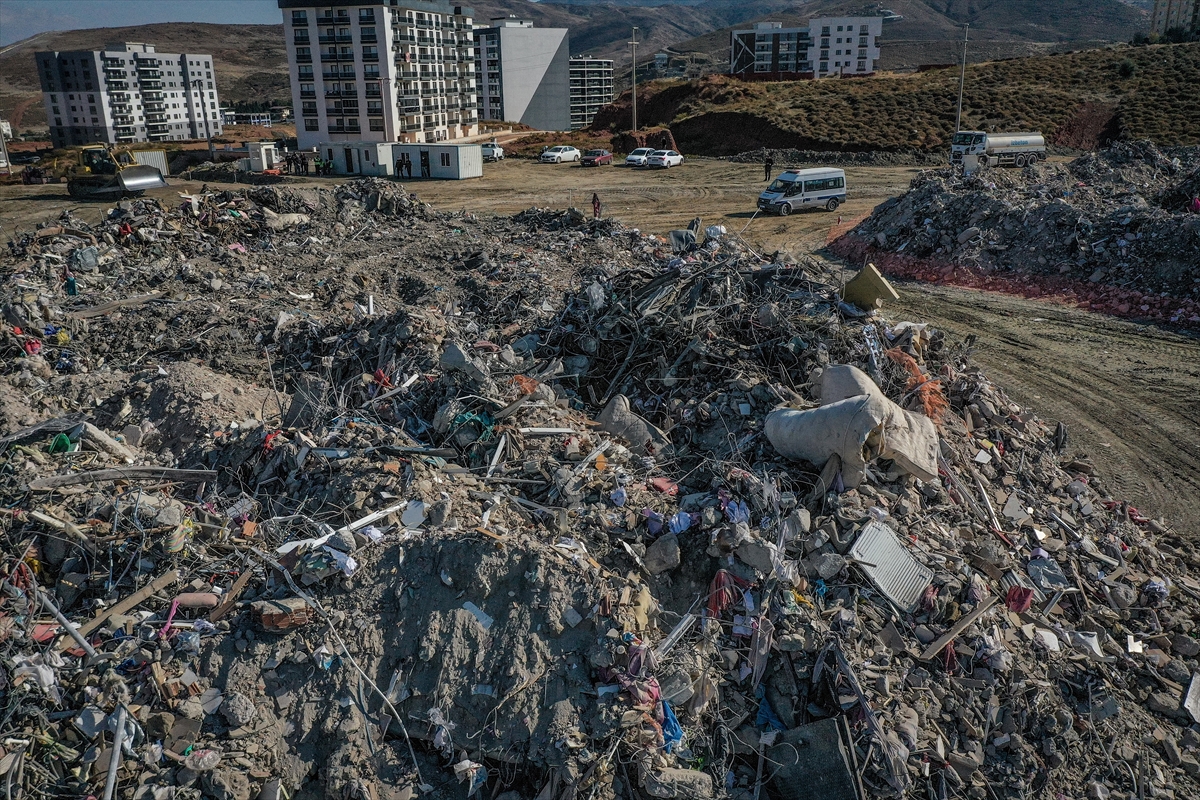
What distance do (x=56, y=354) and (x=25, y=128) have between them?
11792 centimetres

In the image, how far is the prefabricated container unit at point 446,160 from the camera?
37781 millimetres

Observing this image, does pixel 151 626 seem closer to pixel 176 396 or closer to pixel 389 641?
pixel 389 641

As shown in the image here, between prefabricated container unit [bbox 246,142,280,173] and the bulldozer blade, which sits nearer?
the bulldozer blade

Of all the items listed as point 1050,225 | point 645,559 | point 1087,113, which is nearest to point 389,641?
point 645,559

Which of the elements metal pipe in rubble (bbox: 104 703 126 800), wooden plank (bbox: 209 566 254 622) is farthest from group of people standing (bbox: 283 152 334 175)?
metal pipe in rubble (bbox: 104 703 126 800)

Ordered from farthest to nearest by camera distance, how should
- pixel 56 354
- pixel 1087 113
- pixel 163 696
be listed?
pixel 1087 113
pixel 56 354
pixel 163 696

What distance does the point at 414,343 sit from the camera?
9281mm

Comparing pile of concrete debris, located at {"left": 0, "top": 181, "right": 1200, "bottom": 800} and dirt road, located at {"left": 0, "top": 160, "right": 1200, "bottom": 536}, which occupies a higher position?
pile of concrete debris, located at {"left": 0, "top": 181, "right": 1200, "bottom": 800}

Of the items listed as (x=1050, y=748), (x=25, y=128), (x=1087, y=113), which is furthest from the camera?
(x=25, y=128)

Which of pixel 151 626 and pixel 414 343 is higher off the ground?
pixel 414 343

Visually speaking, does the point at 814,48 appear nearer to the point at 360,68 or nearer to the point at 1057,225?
the point at 360,68

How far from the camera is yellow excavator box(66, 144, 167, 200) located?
93.1ft

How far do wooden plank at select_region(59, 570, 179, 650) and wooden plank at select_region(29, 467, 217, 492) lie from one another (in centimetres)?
156

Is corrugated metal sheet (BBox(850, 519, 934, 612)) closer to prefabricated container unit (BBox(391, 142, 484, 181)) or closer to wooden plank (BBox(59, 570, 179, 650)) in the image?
wooden plank (BBox(59, 570, 179, 650))
